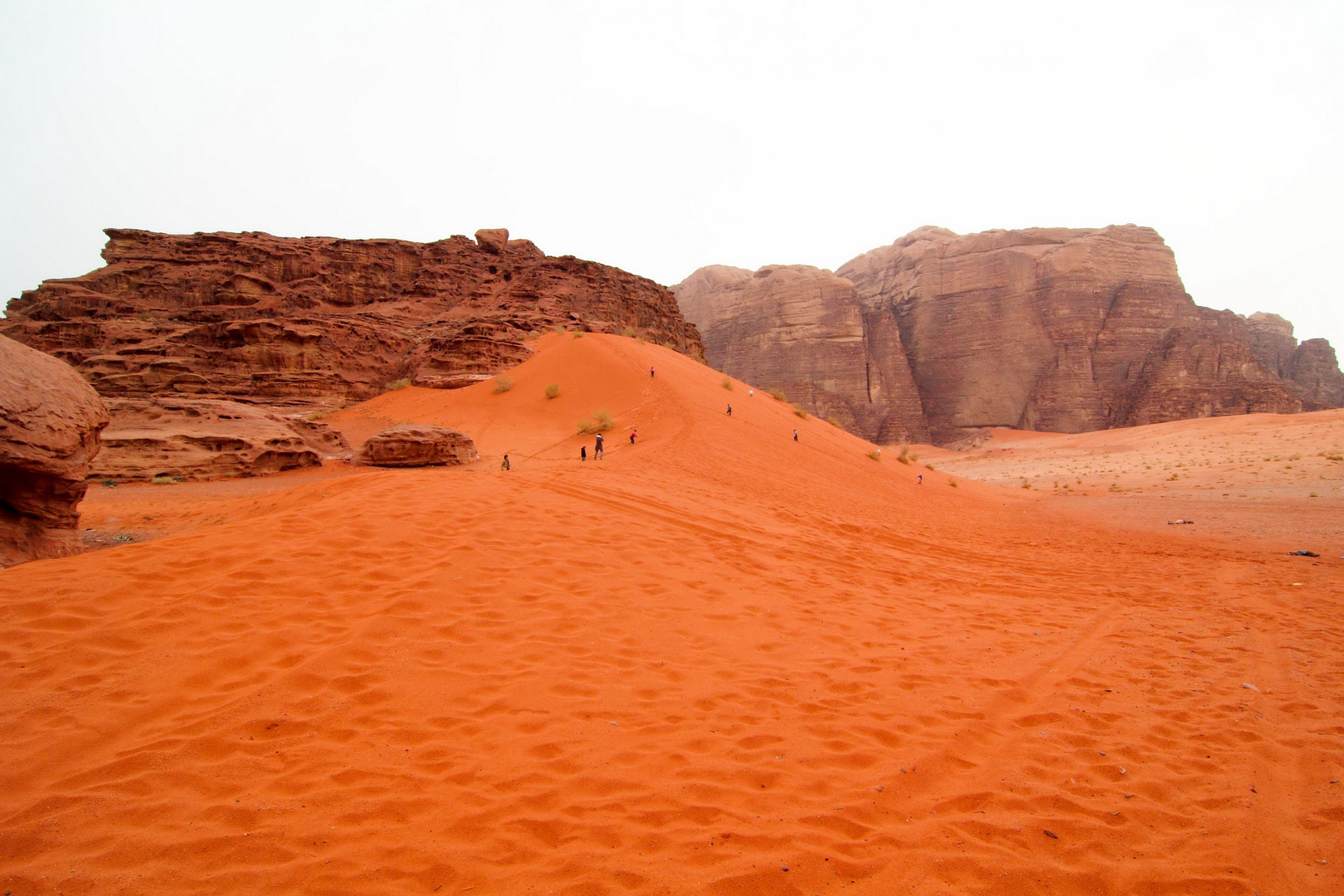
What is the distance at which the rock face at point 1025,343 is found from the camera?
39344 mm

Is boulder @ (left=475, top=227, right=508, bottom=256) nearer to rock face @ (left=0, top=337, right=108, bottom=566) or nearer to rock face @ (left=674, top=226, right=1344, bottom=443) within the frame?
rock face @ (left=674, top=226, right=1344, bottom=443)

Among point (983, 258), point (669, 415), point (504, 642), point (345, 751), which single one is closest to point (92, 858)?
point (345, 751)

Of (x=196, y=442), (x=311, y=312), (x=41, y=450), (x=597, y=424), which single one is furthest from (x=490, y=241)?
(x=41, y=450)

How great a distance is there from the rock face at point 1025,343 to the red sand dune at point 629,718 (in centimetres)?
4120

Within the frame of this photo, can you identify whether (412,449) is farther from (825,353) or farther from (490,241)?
(825,353)

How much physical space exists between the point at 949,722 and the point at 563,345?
801 inches

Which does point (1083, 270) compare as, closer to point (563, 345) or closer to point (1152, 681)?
point (563, 345)

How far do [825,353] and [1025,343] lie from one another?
15.2 meters

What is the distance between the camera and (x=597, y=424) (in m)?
16.3

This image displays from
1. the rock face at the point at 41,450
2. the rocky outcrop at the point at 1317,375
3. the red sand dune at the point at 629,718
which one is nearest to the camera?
the red sand dune at the point at 629,718

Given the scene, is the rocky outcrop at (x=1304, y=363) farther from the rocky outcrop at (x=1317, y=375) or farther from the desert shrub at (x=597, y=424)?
the desert shrub at (x=597, y=424)

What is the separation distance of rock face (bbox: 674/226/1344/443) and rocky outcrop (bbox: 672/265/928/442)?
0.46ft

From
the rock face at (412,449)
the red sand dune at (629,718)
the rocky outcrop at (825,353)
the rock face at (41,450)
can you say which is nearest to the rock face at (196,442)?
the rock face at (412,449)

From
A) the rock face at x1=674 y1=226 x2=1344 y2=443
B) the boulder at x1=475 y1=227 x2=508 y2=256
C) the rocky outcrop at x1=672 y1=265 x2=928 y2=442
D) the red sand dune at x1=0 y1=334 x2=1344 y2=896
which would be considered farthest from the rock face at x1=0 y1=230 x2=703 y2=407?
the rock face at x1=674 y1=226 x2=1344 y2=443
